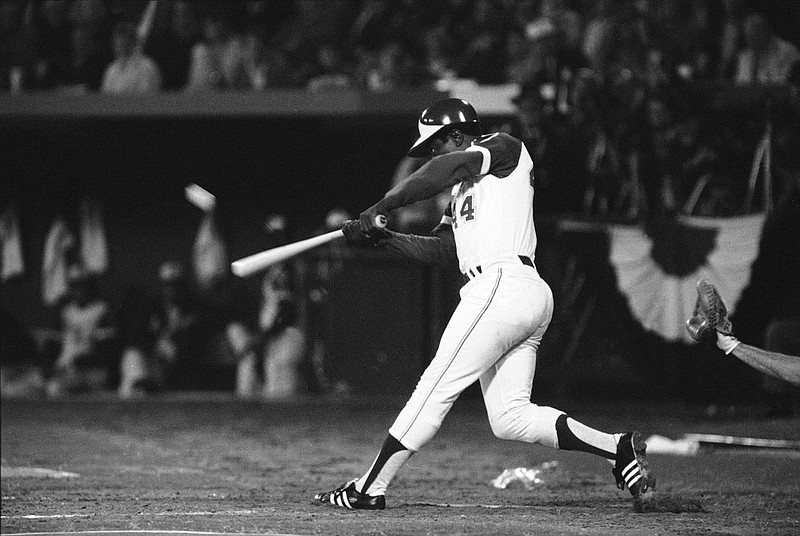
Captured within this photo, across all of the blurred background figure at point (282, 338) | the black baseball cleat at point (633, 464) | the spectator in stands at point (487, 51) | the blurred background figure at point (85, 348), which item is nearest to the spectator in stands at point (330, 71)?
the spectator in stands at point (487, 51)

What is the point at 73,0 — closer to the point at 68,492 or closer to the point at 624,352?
the point at 624,352

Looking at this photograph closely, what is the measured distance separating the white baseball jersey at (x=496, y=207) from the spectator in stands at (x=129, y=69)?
800 centimetres

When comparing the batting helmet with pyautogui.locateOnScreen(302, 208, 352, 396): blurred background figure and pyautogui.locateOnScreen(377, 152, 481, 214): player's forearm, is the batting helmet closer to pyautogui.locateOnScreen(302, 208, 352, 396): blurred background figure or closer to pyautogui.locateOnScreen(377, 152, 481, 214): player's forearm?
pyautogui.locateOnScreen(377, 152, 481, 214): player's forearm

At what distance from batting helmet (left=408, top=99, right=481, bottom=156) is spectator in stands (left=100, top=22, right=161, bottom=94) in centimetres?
775

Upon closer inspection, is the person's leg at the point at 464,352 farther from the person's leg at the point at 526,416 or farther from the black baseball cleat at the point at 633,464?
the black baseball cleat at the point at 633,464

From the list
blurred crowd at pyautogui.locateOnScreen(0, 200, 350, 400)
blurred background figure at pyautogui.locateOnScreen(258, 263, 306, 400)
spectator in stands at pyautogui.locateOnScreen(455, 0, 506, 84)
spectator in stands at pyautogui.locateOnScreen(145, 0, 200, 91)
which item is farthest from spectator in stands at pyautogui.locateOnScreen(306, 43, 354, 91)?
blurred background figure at pyautogui.locateOnScreen(258, 263, 306, 400)

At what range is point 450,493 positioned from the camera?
20.9 feet

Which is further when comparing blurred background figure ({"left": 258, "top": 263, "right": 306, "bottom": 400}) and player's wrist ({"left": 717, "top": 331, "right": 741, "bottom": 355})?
blurred background figure ({"left": 258, "top": 263, "right": 306, "bottom": 400})

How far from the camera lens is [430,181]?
5.14m

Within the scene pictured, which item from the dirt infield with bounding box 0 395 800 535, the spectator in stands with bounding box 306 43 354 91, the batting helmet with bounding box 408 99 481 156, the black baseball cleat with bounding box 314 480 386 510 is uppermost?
the spectator in stands with bounding box 306 43 354 91

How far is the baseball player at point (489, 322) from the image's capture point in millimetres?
5184

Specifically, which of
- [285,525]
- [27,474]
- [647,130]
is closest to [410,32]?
[647,130]

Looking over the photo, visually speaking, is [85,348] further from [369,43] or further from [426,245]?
[426,245]

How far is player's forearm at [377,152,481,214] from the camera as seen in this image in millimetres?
5148
